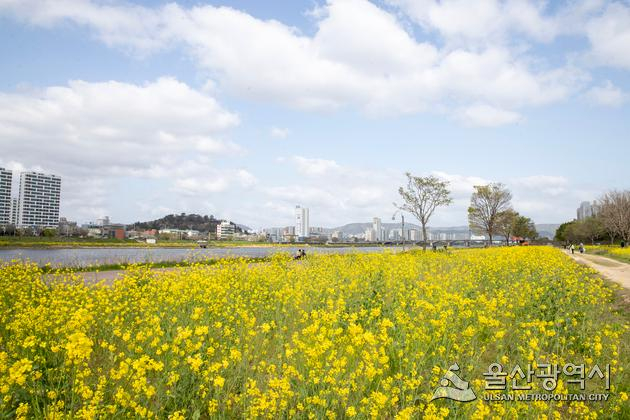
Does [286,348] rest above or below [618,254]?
below

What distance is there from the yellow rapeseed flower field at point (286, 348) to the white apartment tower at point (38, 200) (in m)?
207

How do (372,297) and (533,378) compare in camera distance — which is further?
(372,297)

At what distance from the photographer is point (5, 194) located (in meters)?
165

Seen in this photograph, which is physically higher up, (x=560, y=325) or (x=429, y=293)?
(x=429, y=293)

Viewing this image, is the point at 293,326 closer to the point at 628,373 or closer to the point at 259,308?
the point at 259,308

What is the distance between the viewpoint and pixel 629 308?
9867 millimetres

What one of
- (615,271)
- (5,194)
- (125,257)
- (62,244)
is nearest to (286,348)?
(615,271)

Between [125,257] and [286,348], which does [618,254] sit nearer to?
[286,348]

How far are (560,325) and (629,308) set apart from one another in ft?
15.8

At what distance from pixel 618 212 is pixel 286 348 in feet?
214

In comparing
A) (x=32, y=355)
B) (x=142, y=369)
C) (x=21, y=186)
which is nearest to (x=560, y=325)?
(x=142, y=369)

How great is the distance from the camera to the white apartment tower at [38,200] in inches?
6900

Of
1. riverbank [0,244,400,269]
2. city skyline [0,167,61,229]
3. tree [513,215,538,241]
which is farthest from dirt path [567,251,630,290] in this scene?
Result: city skyline [0,167,61,229]

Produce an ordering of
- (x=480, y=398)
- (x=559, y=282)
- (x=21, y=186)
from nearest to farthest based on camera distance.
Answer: (x=480, y=398), (x=559, y=282), (x=21, y=186)
